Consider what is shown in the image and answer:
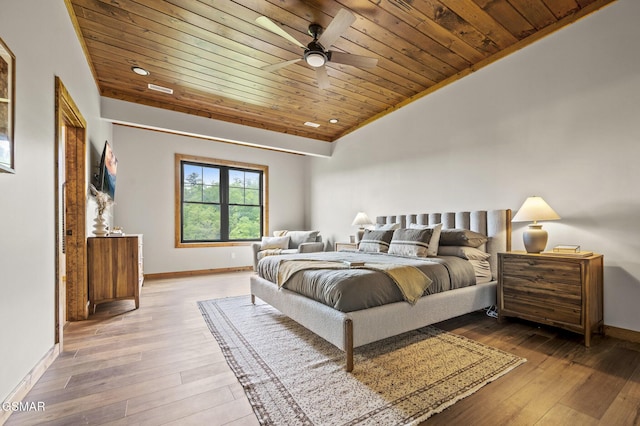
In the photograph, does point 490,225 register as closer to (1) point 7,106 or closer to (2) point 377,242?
(2) point 377,242

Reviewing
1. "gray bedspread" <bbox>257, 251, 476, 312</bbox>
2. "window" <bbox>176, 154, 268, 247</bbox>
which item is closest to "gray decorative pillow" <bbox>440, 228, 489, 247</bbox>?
"gray bedspread" <bbox>257, 251, 476, 312</bbox>

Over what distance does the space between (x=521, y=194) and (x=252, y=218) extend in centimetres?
506

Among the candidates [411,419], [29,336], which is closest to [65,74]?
[29,336]

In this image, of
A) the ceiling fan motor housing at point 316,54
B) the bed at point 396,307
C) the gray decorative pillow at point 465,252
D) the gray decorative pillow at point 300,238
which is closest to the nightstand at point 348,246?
the gray decorative pillow at point 300,238

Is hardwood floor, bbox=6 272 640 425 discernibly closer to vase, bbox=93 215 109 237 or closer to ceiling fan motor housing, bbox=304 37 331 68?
vase, bbox=93 215 109 237

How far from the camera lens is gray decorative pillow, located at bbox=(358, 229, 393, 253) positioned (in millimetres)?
3682

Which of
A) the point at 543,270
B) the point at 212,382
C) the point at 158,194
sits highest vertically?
the point at 158,194

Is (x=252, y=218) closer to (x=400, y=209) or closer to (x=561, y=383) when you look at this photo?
(x=400, y=209)

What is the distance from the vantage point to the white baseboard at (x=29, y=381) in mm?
1457

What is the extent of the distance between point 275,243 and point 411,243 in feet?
10.3

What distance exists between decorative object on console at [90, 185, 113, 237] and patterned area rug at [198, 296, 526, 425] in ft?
5.99

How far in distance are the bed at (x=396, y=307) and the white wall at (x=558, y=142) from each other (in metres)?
0.19

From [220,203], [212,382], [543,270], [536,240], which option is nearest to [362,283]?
[212,382]

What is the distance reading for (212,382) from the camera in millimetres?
1812
